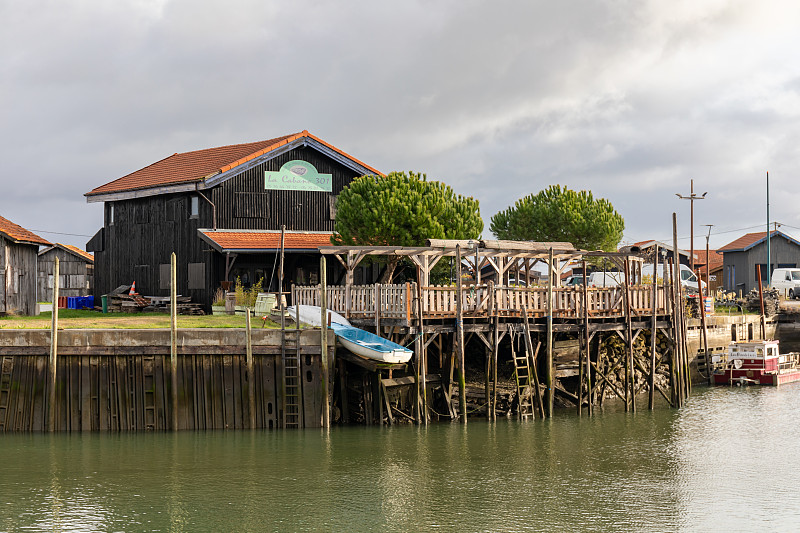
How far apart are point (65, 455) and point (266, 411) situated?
234 inches

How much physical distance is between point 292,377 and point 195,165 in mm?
24347

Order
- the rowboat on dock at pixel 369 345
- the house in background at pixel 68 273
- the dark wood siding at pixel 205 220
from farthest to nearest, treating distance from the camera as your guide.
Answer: the house in background at pixel 68 273 → the dark wood siding at pixel 205 220 → the rowboat on dock at pixel 369 345

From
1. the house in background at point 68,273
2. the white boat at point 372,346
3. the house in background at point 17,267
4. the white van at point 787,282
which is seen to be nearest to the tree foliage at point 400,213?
the white boat at point 372,346

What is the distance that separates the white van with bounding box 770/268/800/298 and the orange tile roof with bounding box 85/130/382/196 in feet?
107

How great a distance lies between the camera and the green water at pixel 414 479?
19.5 meters

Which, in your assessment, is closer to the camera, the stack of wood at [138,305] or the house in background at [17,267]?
the house in background at [17,267]

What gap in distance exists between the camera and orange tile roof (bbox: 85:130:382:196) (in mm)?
45625

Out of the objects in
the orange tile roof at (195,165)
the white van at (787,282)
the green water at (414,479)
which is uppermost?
the orange tile roof at (195,165)

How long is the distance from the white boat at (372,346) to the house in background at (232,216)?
15.0m

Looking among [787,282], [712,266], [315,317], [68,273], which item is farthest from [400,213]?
[712,266]

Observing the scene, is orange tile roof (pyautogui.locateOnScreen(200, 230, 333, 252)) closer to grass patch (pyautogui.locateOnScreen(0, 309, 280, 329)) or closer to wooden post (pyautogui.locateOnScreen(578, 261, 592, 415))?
grass patch (pyautogui.locateOnScreen(0, 309, 280, 329))

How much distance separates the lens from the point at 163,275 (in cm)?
4662

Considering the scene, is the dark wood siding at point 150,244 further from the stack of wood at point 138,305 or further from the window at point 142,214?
the stack of wood at point 138,305

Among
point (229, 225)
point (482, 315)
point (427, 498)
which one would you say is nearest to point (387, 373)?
point (482, 315)
